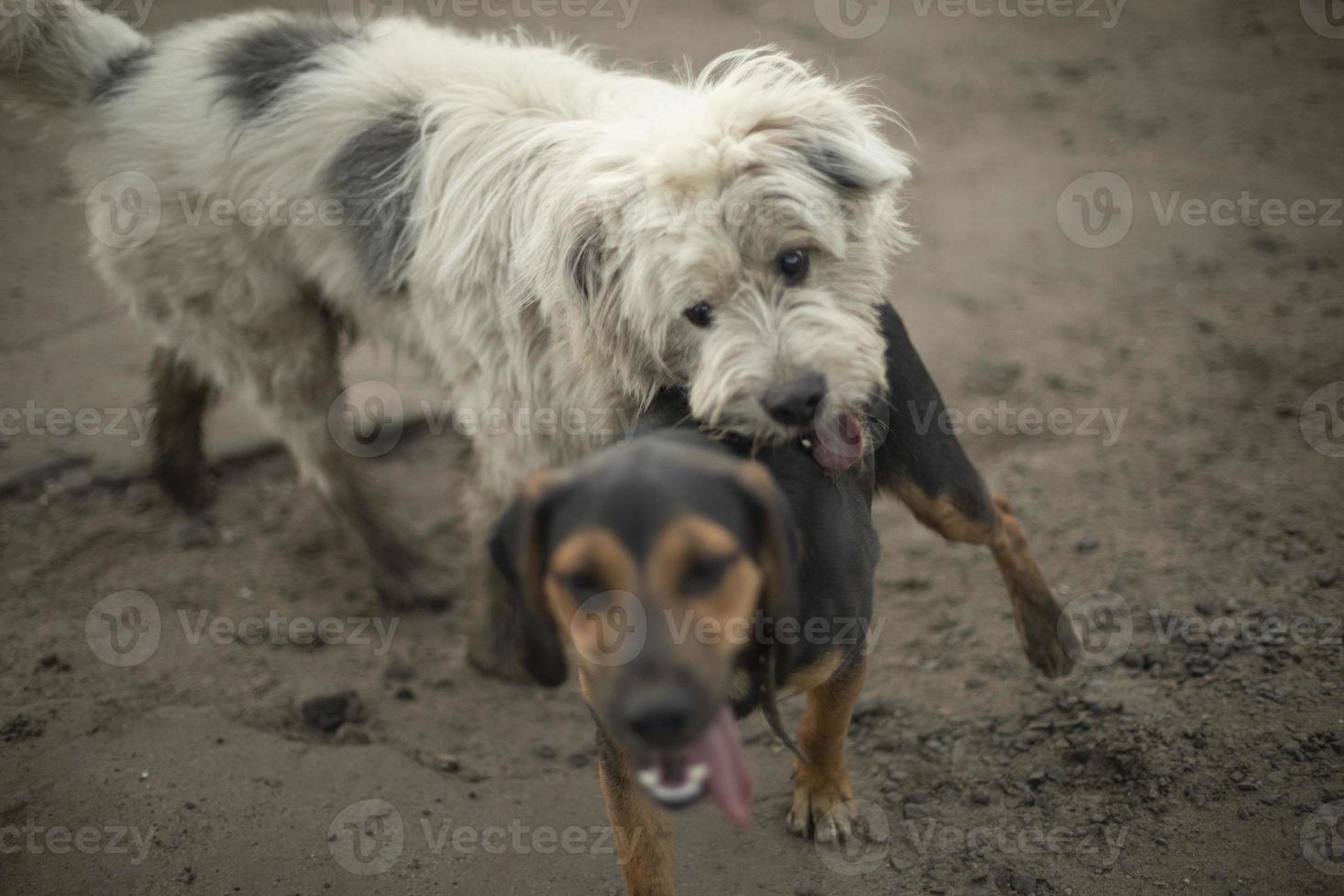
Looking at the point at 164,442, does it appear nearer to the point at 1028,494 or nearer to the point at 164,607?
the point at 164,607

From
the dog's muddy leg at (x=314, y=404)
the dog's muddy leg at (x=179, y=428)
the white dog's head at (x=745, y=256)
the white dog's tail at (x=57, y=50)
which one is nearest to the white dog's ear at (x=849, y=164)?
the white dog's head at (x=745, y=256)

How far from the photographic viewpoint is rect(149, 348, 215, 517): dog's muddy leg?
4.99 meters

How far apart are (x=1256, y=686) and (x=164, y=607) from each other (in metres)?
4.52

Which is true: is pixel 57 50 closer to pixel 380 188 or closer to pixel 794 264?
pixel 380 188

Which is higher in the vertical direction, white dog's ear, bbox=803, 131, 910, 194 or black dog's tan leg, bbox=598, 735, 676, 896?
white dog's ear, bbox=803, 131, 910, 194

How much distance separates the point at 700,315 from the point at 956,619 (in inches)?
81.5

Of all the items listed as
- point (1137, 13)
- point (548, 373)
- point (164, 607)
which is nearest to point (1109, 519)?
point (548, 373)

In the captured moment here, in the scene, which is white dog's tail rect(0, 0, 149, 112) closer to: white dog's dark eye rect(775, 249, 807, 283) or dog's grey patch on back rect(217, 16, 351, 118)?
dog's grey patch on back rect(217, 16, 351, 118)

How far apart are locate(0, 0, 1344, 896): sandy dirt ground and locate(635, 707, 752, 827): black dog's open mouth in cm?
122

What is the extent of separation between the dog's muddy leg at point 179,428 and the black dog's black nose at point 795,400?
3.28 m

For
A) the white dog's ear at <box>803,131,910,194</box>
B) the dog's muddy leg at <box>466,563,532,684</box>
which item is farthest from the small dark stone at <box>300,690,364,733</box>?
the white dog's ear at <box>803,131,910,194</box>

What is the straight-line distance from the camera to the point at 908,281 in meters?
6.35

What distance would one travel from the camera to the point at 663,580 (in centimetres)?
205

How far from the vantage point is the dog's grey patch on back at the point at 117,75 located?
4137 millimetres
